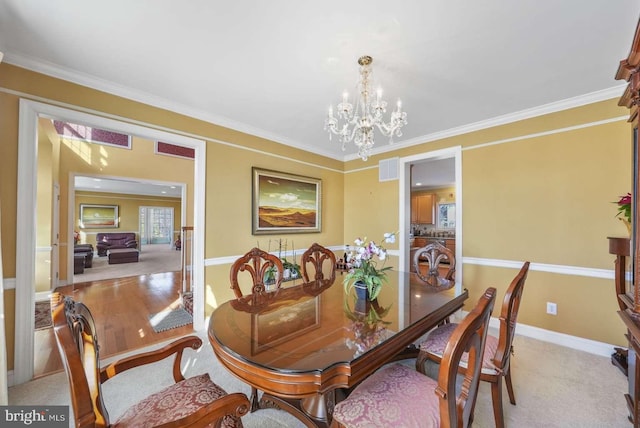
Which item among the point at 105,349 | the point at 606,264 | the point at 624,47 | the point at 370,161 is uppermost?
the point at 624,47

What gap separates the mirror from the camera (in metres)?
7.63

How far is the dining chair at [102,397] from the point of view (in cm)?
79

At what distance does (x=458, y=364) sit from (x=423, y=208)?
7.70 m

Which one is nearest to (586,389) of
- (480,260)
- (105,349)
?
(480,260)

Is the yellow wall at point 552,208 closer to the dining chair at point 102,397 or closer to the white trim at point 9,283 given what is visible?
the dining chair at point 102,397

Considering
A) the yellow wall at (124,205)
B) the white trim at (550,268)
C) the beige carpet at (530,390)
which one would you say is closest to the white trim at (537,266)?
the white trim at (550,268)

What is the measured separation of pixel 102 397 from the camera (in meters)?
0.97

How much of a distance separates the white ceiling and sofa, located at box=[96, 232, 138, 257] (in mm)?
9226

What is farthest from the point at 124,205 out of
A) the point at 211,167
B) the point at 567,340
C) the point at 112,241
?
the point at 567,340

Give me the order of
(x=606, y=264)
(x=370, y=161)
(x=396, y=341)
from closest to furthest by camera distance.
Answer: (x=396, y=341) < (x=606, y=264) < (x=370, y=161)

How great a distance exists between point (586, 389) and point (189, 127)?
14.1ft

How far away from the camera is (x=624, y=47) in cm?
179

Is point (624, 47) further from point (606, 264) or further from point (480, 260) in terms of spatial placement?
point (480, 260)

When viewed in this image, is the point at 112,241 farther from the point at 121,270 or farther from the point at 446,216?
the point at 446,216
